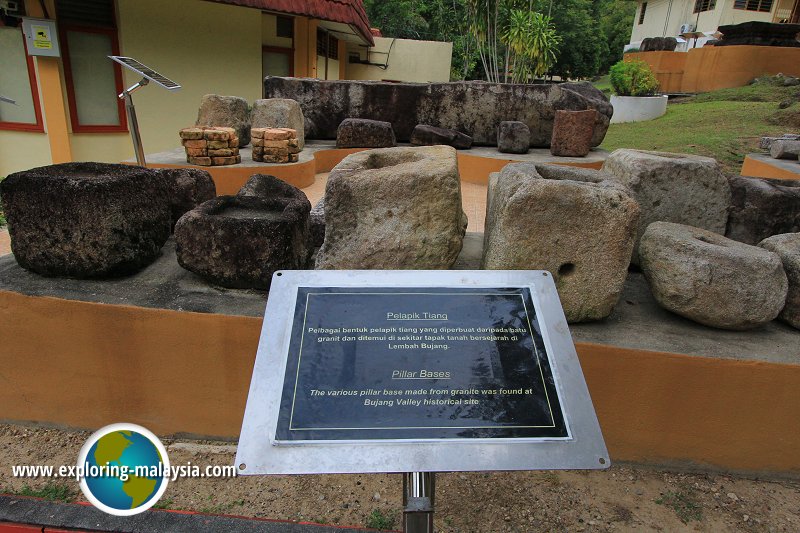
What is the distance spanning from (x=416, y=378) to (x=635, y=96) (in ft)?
50.5

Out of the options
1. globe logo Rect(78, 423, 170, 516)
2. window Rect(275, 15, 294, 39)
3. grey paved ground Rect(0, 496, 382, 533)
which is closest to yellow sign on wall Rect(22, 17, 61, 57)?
window Rect(275, 15, 294, 39)

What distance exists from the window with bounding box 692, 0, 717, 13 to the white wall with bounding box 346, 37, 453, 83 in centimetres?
1126

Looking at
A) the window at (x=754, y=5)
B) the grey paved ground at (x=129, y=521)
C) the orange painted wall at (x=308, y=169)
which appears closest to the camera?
the grey paved ground at (x=129, y=521)

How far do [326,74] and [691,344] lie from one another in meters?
12.9

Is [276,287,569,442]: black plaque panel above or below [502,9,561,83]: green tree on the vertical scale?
below

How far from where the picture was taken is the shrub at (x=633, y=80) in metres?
14.4

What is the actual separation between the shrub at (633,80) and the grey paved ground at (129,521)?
15379 millimetres

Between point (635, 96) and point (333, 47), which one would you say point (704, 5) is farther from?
point (333, 47)

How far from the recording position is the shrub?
1439cm

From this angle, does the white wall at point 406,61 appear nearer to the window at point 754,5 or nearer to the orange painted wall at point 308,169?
the orange painted wall at point 308,169

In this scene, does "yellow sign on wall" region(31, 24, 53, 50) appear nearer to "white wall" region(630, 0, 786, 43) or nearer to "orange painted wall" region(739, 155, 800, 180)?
"orange painted wall" region(739, 155, 800, 180)

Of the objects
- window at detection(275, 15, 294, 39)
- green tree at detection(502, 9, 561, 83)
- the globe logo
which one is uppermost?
green tree at detection(502, 9, 561, 83)

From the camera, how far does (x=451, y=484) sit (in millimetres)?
2250

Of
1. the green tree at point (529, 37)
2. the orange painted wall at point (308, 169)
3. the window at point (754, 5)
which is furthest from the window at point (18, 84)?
the window at point (754, 5)
